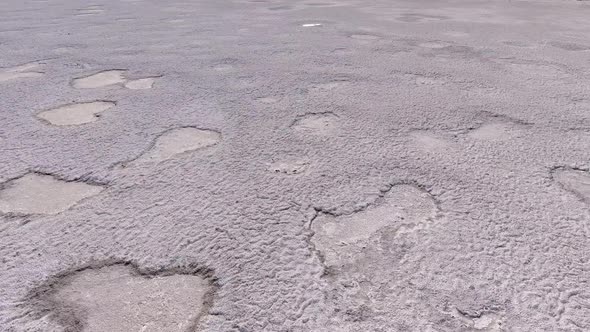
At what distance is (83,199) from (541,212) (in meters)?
1.74

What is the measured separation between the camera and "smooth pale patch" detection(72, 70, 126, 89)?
355cm

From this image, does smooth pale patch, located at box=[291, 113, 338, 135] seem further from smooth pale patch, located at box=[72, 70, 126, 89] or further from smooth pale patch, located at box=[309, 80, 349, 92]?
smooth pale patch, located at box=[72, 70, 126, 89]

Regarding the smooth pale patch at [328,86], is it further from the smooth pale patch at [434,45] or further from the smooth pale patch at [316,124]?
the smooth pale patch at [434,45]

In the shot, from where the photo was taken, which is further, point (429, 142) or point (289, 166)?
point (429, 142)

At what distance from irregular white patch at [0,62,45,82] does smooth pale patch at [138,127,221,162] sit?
1.87m

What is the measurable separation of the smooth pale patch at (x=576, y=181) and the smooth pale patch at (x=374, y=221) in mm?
593

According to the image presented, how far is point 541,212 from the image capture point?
1.87 m

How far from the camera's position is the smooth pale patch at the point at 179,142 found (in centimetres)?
238

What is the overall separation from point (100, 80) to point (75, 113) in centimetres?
78

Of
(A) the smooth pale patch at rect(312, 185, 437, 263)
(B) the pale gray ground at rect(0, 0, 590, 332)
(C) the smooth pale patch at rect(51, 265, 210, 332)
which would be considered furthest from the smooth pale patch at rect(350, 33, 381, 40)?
(C) the smooth pale patch at rect(51, 265, 210, 332)

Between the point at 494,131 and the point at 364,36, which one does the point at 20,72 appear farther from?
the point at 494,131

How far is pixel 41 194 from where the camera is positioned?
2035mm

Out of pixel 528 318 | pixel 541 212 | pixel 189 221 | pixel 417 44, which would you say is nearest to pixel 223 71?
pixel 417 44

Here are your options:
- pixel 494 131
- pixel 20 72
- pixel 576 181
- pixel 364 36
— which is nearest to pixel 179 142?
pixel 494 131
